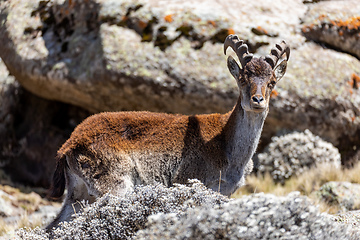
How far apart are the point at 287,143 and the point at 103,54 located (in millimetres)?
4090

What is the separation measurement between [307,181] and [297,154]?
30.7 inches

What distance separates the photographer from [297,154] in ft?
30.2

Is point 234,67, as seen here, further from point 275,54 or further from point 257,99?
point 257,99

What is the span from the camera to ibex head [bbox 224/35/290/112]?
550 centimetres

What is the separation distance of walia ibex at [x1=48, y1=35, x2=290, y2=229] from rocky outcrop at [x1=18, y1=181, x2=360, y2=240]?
2.41ft

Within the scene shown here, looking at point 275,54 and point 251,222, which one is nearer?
point 251,222

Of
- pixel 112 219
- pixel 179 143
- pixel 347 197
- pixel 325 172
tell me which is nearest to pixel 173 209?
pixel 112 219

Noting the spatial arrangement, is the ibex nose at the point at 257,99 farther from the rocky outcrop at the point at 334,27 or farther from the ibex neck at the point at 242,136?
the rocky outcrop at the point at 334,27

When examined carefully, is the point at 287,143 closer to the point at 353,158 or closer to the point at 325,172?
the point at 325,172

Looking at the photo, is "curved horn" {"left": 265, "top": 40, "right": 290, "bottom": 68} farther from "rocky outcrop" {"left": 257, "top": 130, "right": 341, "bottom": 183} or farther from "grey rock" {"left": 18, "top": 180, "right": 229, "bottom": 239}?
"rocky outcrop" {"left": 257, "top": 130, "right": 341, "bottom": 183}

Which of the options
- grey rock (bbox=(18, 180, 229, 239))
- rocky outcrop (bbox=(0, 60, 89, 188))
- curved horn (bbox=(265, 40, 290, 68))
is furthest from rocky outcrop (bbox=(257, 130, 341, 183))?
grey rock (bbox=(18, 180, 229, 239))

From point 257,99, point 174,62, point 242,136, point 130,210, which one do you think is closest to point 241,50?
point 257,99

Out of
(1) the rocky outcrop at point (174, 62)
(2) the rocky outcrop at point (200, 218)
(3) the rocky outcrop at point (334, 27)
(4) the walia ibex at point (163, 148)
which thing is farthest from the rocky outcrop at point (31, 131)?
(2) the rocky outcrop at point (200, 218)

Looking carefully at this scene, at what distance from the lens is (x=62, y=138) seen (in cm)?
1036
